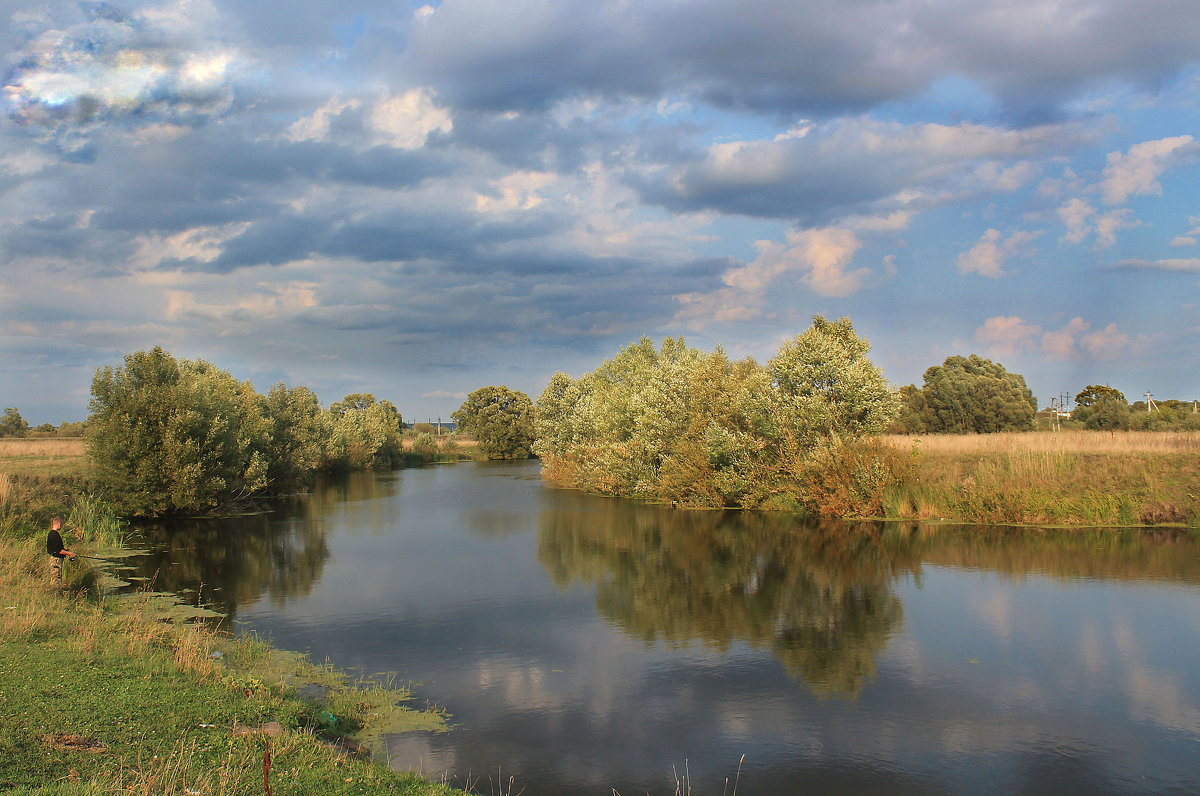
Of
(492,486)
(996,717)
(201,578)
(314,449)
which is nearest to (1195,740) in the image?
(996,717)

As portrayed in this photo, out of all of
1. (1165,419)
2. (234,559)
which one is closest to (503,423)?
(1165,419)

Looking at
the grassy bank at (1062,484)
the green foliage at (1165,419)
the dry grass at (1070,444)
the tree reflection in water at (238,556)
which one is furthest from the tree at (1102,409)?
the tree reflection in water at (238,556)

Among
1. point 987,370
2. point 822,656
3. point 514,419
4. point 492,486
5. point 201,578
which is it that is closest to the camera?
point 822,656

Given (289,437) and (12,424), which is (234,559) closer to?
(289,437)

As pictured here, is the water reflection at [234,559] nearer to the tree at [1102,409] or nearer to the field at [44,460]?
the field at [44,460]

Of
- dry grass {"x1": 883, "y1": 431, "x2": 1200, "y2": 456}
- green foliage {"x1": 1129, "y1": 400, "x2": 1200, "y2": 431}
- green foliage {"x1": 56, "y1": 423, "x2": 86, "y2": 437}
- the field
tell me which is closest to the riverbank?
the field

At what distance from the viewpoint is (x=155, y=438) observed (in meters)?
33.8

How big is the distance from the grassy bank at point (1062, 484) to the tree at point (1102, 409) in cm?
2839

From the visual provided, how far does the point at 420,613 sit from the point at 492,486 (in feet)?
133

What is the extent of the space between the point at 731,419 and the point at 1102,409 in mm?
47634

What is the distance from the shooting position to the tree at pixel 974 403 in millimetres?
67062

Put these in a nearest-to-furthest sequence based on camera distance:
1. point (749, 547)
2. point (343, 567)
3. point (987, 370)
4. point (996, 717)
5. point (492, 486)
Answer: point (996, 717) → point (343, 567) → point (749, 547) → point (492, 486) → point (987, 370)

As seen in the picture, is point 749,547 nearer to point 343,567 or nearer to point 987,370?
point 343,567

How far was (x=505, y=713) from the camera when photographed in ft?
37.0
